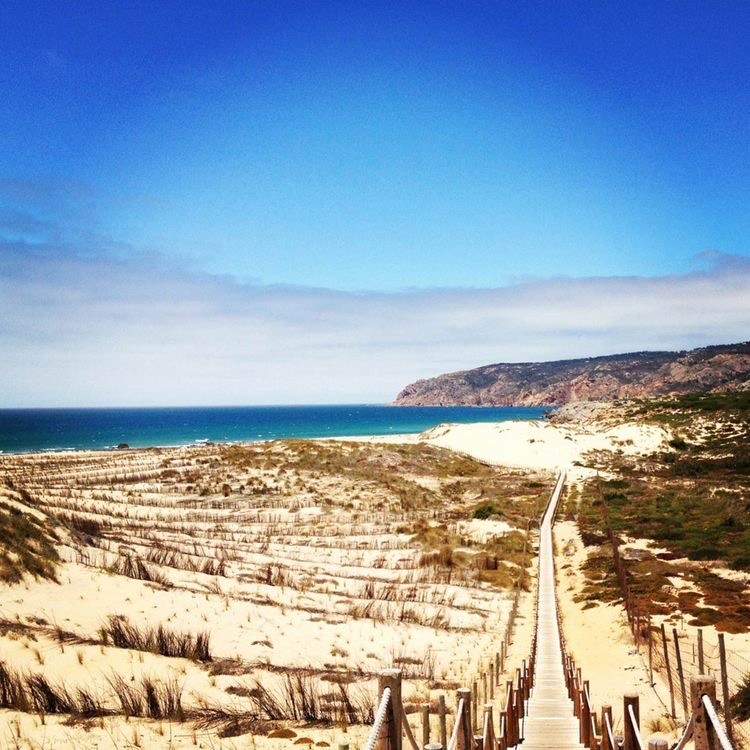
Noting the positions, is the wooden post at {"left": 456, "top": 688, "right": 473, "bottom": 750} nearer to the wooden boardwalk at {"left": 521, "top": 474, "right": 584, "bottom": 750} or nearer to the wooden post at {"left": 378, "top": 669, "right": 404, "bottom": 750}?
the wooden post at {"left": 378, "top": 669, "right": 404, "bottom": 750}

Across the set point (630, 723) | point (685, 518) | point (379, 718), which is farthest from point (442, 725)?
point (685, 518)

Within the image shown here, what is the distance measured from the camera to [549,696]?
496 inches

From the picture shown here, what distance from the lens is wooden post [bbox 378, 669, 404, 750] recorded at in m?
4.92

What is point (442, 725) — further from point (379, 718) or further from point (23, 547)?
point (23, 547)

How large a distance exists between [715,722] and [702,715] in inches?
18.7

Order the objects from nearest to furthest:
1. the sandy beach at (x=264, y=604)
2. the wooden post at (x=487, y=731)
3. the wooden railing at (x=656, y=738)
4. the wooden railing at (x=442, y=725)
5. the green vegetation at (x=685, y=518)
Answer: the wooden railing at (x=656, y=738) → the wooden railing at (x=442, y=725) → the wooden post at (x=487, y=731) → the sandy beach at (x=264, y=604) → the green vegetation at (x=685, y=518)

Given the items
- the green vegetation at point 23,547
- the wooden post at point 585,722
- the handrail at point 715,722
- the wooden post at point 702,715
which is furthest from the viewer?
the green vegetation at point 23,547

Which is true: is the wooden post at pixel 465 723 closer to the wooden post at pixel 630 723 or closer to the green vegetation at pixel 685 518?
the wooden post at pixel 630 723

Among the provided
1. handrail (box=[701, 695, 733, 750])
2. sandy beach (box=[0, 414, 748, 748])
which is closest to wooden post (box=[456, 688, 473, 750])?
handrail (box=[701, 695, 733, 750])

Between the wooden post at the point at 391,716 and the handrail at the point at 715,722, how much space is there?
2.26 m

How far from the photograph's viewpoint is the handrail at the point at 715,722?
157 inches

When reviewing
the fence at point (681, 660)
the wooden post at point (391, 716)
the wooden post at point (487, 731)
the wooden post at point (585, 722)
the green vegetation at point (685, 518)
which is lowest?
the green vegetation at point (685, 518)

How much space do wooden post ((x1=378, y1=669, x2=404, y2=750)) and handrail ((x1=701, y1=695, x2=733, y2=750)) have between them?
226 centimetres

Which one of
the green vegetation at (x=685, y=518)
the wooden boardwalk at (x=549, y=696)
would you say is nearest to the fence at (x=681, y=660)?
the green vegetation at (x=685, y=518)
